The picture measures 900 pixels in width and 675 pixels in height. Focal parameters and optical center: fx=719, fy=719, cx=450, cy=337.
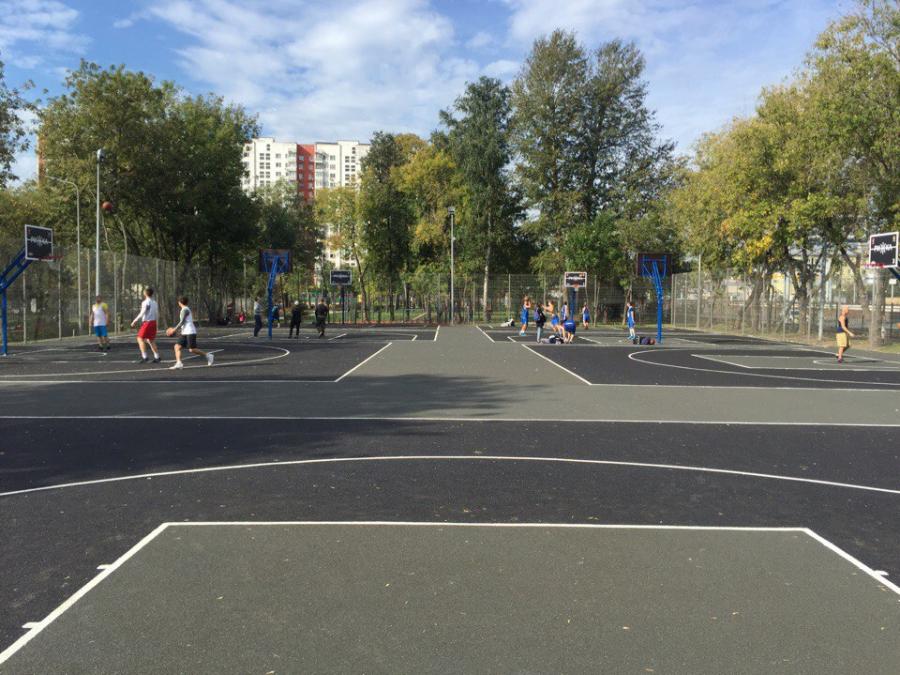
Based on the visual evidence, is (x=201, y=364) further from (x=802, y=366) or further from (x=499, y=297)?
(x=499, y=297)

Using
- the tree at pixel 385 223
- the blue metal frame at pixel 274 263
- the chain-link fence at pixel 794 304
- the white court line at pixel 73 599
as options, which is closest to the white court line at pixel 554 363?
the white court line at pixel 73 599

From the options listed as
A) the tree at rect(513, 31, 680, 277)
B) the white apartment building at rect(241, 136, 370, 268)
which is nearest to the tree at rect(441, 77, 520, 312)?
the tree at rect(513, 31, 680, 277)

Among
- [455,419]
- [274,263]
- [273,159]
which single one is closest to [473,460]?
[455,419]

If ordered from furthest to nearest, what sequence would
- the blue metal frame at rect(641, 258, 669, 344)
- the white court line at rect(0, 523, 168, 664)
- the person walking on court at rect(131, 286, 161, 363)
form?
the blue metal frame at rect(641, 258, 669, 344) < the person walking on court at rect(131, 286, 161, 363) < the white court line at rect(0, 523, 168, 664)

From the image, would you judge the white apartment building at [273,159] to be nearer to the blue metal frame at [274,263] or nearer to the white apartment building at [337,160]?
the white apartment building at [337,160]

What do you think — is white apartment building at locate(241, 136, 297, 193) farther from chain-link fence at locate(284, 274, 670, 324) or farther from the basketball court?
the basketball court

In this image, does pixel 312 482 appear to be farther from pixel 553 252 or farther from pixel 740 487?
pixel 553 252

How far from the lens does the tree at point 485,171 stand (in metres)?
51.1

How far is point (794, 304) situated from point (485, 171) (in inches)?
953

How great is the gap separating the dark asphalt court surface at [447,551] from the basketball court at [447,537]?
0.07ft

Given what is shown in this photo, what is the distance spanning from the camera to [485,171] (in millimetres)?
50906

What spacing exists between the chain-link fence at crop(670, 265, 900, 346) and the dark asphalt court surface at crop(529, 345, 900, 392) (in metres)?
6.79

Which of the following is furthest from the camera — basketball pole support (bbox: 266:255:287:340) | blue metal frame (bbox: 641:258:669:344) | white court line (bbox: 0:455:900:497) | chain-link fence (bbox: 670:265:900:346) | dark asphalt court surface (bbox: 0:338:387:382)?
basketball pole support (bbox: 266:255:287:340)

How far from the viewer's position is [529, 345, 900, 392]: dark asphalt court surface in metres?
15.2
